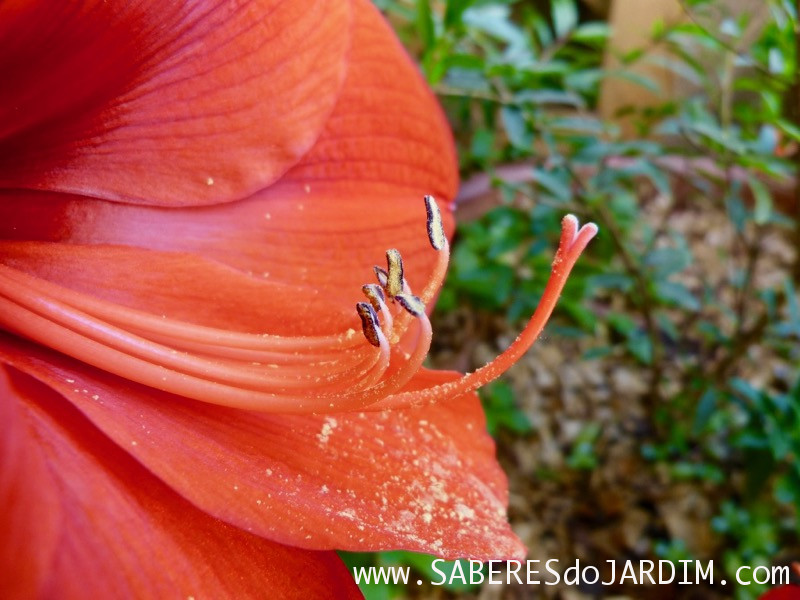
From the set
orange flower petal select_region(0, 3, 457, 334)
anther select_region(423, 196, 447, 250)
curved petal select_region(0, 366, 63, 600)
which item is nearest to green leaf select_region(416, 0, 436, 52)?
orange flower petal select_region(0, 3, 457, 334)

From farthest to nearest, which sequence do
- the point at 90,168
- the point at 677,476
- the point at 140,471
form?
the point at 677,476, the point at 90,168, the point at 140,471

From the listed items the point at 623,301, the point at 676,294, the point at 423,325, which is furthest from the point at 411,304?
the point at 623,301

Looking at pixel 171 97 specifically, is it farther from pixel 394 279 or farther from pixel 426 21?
pixel 426 21

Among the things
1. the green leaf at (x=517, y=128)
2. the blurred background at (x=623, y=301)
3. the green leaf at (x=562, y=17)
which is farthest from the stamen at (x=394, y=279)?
the green leaf at (x=562, y=17)

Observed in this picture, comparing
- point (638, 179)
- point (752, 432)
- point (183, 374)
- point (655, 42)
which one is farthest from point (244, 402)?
point (638, 179)

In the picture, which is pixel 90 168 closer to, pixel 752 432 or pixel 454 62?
pixel 454 62

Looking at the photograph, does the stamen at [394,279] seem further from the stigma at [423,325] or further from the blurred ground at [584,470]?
the blurred ground at [584,470]
